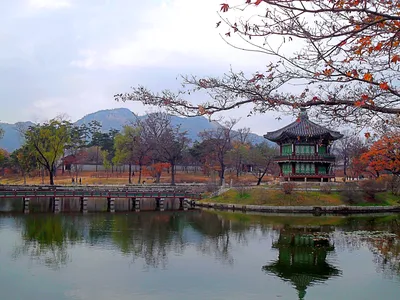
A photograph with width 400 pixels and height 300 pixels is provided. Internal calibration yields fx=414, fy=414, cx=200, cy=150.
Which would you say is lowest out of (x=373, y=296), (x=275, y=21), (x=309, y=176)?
(x=373, y=296)

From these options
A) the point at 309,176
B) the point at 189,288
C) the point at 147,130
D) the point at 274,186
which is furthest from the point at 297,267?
the point at 147,130

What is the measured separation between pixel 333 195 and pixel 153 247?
2341cm

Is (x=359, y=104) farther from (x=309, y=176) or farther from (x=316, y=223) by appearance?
(x=309, y=176)

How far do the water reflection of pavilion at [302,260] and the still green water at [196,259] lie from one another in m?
0.04

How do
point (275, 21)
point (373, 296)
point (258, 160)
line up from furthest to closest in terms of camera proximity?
1. point (258, 160)
2. point (373, 296)
3. point (275, 21)

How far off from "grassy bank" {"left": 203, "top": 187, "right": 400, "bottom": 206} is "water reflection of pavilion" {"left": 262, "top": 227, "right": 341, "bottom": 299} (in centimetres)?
1227

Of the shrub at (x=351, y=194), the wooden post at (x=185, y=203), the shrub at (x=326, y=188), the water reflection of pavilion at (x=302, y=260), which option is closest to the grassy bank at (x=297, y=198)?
the shrub at (x=351, y=194)

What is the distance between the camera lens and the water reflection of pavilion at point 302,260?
15.0 meters

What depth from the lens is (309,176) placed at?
140 ft

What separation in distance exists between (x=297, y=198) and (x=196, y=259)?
21314 mm

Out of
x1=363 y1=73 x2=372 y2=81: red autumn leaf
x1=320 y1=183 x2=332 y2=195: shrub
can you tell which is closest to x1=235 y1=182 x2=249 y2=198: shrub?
x1=320 y1=183 x2=332 y2=195: shrub

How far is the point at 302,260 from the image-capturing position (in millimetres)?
17812

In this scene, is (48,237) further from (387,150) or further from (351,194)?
(351,194)

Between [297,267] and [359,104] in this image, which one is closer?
[359,104]
